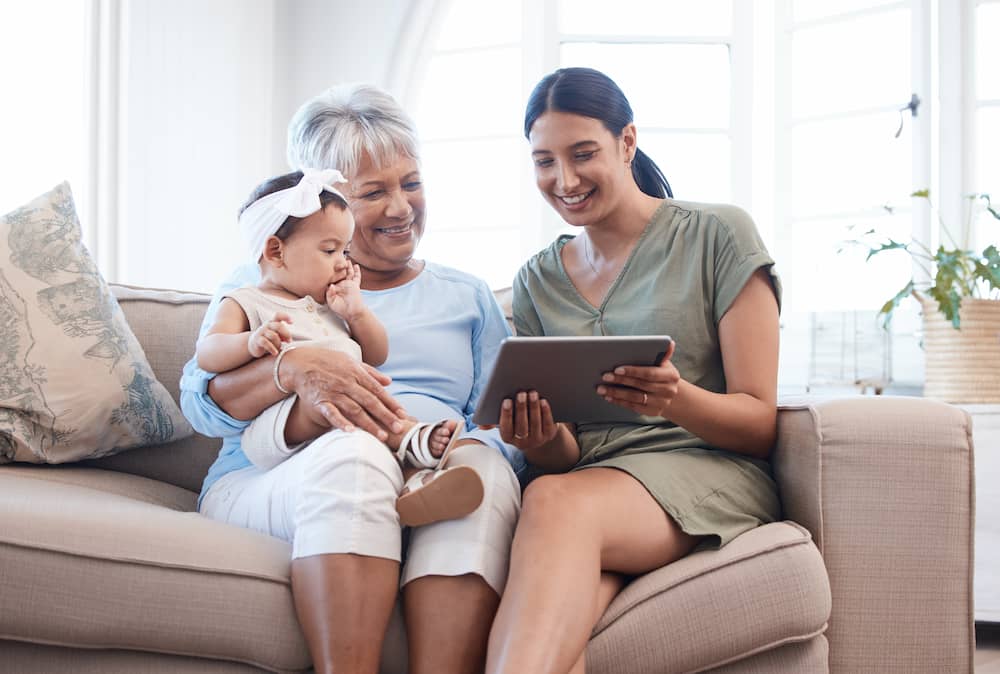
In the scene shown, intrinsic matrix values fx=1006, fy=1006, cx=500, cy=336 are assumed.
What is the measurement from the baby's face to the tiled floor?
66.9 inches

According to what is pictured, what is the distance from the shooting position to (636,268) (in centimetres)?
180

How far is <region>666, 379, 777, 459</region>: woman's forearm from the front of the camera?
1.53 meters

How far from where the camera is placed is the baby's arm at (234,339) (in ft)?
5.12

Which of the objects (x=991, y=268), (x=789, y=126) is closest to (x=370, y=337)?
(x=991, y=268)

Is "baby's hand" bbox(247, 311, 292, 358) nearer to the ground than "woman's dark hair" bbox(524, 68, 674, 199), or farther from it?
nearer to the ground

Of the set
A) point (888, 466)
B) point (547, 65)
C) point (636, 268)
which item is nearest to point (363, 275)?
point (636, 268)

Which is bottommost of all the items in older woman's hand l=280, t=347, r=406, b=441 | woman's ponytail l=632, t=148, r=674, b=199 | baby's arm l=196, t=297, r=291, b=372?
older woman's hand l=280, t=347, r=406, b=441

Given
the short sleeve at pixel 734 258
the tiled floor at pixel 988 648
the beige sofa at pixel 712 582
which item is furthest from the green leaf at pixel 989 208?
the beige sofa at pixel 712 582

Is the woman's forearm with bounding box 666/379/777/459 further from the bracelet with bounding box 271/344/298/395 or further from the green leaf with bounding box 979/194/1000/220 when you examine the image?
the green leaf with bounding box 979/194/1000/220

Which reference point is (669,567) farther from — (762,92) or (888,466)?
(762,92)

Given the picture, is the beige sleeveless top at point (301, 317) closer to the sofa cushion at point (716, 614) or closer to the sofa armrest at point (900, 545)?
the sofa cushion at point (716, 614)

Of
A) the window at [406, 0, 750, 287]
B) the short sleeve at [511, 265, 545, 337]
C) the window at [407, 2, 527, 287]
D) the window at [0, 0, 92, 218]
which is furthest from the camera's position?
the window at [407, 2, 527, 287]

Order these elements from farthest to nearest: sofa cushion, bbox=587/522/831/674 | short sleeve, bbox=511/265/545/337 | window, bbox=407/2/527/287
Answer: window, bbox=407/2/527/287, short sleeve, bbox=511/265/545/337, sofa cushion, bbox=587/522/831/674

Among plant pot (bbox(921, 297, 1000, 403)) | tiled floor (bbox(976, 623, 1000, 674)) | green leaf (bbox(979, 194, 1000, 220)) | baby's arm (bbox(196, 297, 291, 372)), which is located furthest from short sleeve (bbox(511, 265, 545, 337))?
green leaf (bbox(979, 194, 1000, 220))
